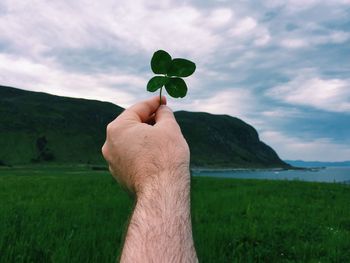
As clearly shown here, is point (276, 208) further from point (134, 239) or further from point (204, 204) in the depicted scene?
point (134, 239)

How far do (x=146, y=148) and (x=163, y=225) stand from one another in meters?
0.54

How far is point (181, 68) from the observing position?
7.52ft

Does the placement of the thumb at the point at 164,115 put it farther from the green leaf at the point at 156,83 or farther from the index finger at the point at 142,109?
the green leaf at the point at 156,83

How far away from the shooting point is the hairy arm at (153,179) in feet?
5.91

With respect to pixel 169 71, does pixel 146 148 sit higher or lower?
lower

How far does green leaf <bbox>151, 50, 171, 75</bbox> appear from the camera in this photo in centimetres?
229

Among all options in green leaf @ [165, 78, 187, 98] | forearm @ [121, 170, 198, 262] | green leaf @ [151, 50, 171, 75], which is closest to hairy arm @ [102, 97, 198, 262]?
forearm @ [121, 170, 198, 262]

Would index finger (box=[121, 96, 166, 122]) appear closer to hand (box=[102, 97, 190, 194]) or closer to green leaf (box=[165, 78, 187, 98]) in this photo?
hand (box=[102, 97, 190, 194])

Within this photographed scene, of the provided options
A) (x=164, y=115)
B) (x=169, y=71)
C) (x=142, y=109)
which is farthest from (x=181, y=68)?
(x=142, y=109)

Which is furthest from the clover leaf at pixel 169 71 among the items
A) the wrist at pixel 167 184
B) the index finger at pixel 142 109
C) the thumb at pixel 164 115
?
the wrist at pixel 167 184

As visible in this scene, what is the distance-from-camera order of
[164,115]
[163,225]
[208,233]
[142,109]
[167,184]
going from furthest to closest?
[208,233] → [142,109] → [164,115] → [167,184] → [163,225]

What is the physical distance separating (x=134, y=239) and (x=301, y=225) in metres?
7.68

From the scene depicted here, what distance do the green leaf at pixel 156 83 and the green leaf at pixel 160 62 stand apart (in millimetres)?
37

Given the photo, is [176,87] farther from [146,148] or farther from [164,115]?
[146,148]
